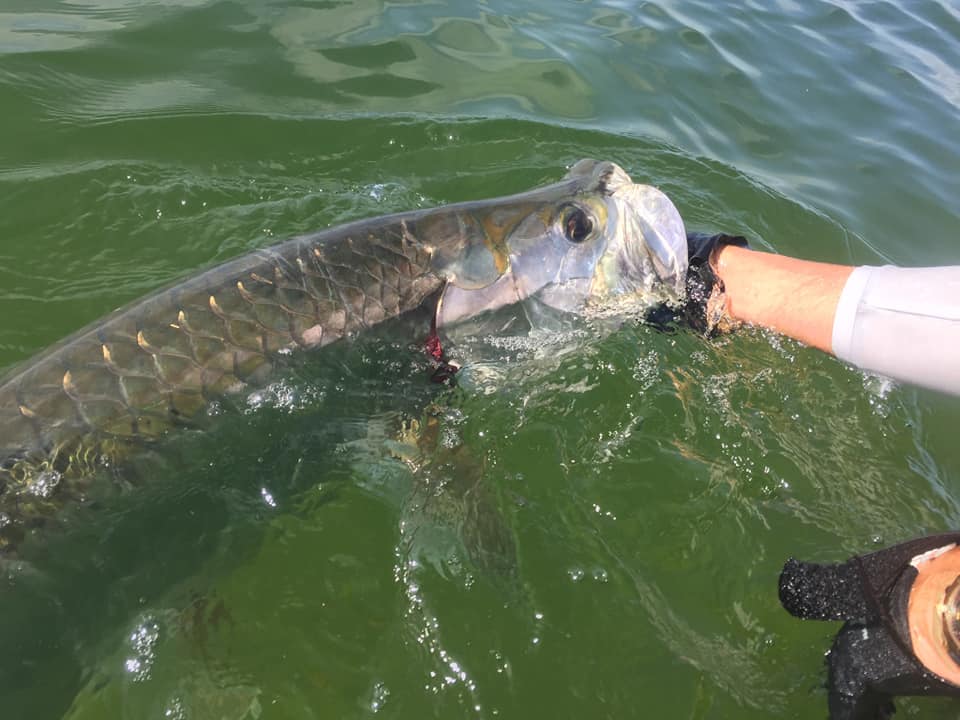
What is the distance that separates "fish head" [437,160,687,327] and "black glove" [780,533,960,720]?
1.26 m

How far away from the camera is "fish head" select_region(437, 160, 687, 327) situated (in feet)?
9.09

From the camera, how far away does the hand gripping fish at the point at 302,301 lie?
2.13 metres

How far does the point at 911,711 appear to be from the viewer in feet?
7.18

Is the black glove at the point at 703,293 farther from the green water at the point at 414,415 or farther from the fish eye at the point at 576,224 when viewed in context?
the fish eye at the point at 576,224

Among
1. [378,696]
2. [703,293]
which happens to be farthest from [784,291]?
[378,696]

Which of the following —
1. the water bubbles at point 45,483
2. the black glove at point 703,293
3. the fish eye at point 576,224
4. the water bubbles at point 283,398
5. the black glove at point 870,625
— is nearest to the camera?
the black glove at point 870,625

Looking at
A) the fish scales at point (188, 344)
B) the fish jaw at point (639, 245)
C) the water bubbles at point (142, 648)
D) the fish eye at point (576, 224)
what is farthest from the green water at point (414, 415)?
the fish eye at point (576, 224)

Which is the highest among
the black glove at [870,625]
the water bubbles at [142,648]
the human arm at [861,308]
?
the human arm at [861,308]

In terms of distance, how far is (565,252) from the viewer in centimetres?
282

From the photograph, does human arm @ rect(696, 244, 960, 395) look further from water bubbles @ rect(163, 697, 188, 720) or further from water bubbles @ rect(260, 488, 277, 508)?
water bubbles @ rect(163, 697, 188, 720)

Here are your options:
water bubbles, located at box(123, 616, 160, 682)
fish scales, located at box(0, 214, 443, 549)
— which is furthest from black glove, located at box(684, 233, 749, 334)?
water bubbles, located at box(123, 616, 160, 682)

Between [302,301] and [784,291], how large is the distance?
185 centimetres

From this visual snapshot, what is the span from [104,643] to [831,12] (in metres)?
9.22

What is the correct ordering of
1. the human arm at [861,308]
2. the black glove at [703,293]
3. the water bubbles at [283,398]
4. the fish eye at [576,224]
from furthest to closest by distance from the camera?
the black glove at [703,293] → the fish eye at [576,224] → the water bubbles at [283,398] → the human arm at [861,308]
